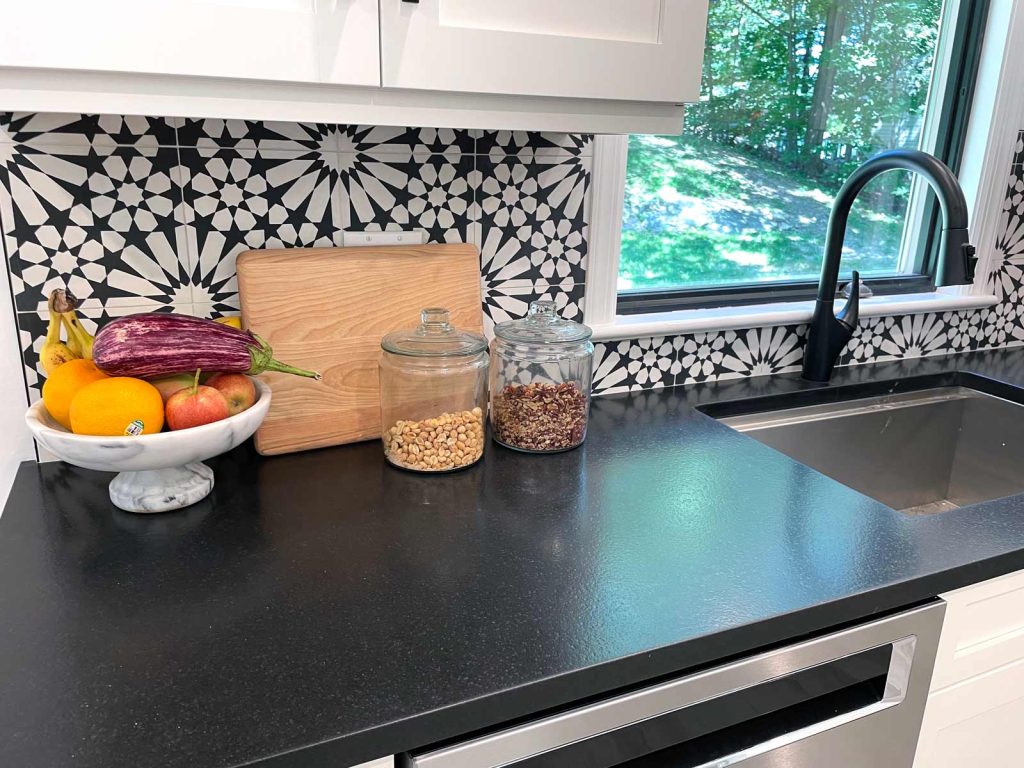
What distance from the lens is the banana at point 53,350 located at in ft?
3.26

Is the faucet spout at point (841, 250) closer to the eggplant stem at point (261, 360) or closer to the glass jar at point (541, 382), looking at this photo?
the glass jar at point (541, 382)

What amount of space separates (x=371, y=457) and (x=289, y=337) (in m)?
0.22

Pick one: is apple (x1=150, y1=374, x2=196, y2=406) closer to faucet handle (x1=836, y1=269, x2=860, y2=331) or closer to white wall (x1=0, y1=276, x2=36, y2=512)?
white wall (x1=0, y1=276, x2=36, y2=512)

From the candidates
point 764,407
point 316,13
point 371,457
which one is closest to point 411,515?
point 371,457

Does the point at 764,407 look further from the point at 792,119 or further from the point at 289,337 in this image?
the point at 289,337

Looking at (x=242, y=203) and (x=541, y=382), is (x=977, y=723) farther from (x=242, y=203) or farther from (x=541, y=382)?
(x=242, y=203)

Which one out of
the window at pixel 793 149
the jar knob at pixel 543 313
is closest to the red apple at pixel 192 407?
the jar knob at pixel 543 313

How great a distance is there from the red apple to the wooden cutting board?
20cm

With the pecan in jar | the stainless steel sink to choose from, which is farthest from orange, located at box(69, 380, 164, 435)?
the stainless steel sink

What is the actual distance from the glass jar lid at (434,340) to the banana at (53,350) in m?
0.40

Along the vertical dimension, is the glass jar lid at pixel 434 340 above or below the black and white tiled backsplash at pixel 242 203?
below

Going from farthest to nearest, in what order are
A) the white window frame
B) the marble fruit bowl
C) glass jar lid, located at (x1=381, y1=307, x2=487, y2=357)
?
the white window frame < glass jar lid, located at (x1=381, y1=307, x2=487, y2=357) < the marble fruit bowl

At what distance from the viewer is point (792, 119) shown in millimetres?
1675

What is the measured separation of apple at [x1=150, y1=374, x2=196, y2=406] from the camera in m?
0.96
